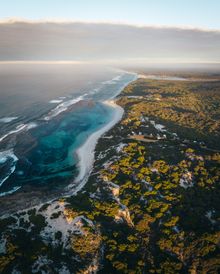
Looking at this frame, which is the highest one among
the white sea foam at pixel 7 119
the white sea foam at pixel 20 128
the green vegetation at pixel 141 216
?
the white sea foam at pixel 7 119

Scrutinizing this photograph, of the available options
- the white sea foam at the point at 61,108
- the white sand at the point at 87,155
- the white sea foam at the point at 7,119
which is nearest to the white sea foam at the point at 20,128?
the white sea foam at the point at 7,119

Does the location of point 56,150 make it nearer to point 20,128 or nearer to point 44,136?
point 44,136

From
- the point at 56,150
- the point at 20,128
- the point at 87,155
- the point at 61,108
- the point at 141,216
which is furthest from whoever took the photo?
the point at 61,108

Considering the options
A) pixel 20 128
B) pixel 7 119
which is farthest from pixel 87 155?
pixel 7 119

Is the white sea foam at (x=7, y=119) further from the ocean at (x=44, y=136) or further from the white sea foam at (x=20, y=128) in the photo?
the white sea foam at (x=20, y=128)

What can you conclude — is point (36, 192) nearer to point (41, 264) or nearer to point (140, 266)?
point (41, 264)

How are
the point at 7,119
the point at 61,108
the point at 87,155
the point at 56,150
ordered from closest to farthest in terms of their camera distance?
the point at 87,155 → the point at 56,150 → the point at 7,119 → the point at 61,108

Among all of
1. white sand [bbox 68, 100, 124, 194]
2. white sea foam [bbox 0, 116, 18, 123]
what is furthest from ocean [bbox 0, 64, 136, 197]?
white sand [bbox 68, 100, 124, 194]

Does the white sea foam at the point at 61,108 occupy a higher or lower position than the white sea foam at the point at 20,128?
higher
